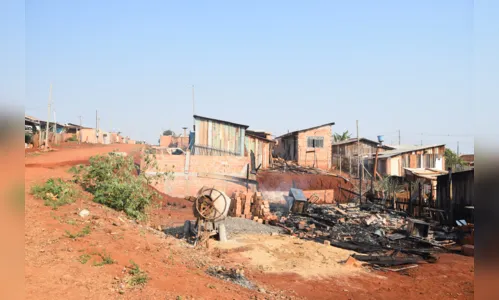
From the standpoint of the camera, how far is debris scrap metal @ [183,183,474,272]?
39.3ft

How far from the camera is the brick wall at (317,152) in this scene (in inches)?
1364

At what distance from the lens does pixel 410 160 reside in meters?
32.7

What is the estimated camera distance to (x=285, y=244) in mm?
12766

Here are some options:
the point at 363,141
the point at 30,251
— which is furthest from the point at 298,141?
the point at 30,251

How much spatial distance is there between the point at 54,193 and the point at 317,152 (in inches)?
1077

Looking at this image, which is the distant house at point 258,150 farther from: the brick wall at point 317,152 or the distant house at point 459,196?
the distant house at point 459,196

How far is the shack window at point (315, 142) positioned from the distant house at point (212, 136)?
31.0 ft

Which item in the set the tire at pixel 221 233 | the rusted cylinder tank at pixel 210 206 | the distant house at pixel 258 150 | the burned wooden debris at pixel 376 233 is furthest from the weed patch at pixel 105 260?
the distant house at pixel 258 150

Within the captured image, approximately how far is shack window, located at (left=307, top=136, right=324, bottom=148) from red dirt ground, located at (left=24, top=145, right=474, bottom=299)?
23.3 meters

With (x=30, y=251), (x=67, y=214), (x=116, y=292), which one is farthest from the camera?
(x=67, y=214)

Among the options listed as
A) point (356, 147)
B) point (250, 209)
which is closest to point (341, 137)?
point (356, 147)
